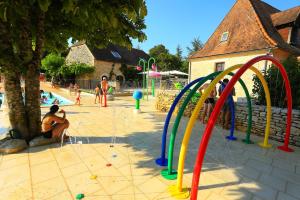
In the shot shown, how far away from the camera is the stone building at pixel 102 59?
2917 cm

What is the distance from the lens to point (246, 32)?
15.5 meters

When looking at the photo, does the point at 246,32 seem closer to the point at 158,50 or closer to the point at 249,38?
the point at 249,38

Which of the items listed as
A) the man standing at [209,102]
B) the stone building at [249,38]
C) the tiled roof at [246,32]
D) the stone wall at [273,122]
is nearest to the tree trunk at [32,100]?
the man standing at [209,102]

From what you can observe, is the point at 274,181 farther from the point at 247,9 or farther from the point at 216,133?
the point at 247,9

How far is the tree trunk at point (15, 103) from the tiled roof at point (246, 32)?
14445mm

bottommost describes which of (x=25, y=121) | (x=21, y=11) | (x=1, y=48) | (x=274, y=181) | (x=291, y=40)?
(x=274, y=181)

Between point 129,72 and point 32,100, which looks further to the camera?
point 129,72

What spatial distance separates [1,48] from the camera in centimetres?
458

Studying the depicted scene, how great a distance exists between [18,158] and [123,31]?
13.1ft

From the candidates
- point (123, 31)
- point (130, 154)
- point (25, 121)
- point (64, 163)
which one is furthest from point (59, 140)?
point (123, 31)

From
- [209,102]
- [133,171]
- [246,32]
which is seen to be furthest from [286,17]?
[133,171]

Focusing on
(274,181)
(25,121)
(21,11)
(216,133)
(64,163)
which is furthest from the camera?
(216,133)

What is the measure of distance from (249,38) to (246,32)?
0.77 metres

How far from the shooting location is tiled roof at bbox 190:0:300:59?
14.3m
